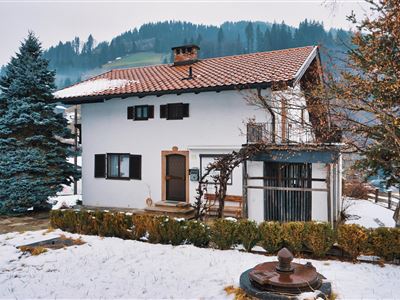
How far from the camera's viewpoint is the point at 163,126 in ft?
49.0

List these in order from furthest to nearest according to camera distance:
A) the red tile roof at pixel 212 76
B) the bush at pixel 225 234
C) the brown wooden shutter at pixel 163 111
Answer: the brown wooden shutter at pixel 163 111 < the red tile roof at pixel 212 76 < the bush at pixel 225 234

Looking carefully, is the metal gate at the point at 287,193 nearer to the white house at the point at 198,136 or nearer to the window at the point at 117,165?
the white house at the point at 198,136

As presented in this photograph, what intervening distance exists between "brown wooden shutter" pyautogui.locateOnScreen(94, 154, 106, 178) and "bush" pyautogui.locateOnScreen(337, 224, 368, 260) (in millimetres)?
11402

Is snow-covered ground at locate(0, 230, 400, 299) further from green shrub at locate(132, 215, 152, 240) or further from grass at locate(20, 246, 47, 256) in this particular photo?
green shrub at locate(132, 215, 152, 240)

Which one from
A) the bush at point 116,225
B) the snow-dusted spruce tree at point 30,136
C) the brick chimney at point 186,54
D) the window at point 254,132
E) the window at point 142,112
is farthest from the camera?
the brick chimney at point 186,54

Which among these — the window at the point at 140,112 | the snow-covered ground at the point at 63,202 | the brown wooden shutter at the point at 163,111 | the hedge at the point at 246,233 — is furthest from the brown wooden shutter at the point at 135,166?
the hedge at the point at 246,233

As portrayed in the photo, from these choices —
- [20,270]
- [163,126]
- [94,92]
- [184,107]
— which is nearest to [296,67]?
[184,107]

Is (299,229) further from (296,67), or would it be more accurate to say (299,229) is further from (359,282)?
(296,67)

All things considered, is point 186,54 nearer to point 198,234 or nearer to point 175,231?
point 175,231

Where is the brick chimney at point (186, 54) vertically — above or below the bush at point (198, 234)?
above

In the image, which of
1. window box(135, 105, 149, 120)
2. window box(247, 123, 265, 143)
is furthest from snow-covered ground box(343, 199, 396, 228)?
window box(135, 105, 149, 120)

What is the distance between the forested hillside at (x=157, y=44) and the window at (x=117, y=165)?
121 meters

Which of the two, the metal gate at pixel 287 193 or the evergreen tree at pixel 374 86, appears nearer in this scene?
the evergreen tree at pixel 374 86

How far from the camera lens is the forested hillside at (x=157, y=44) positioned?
13438 cm
